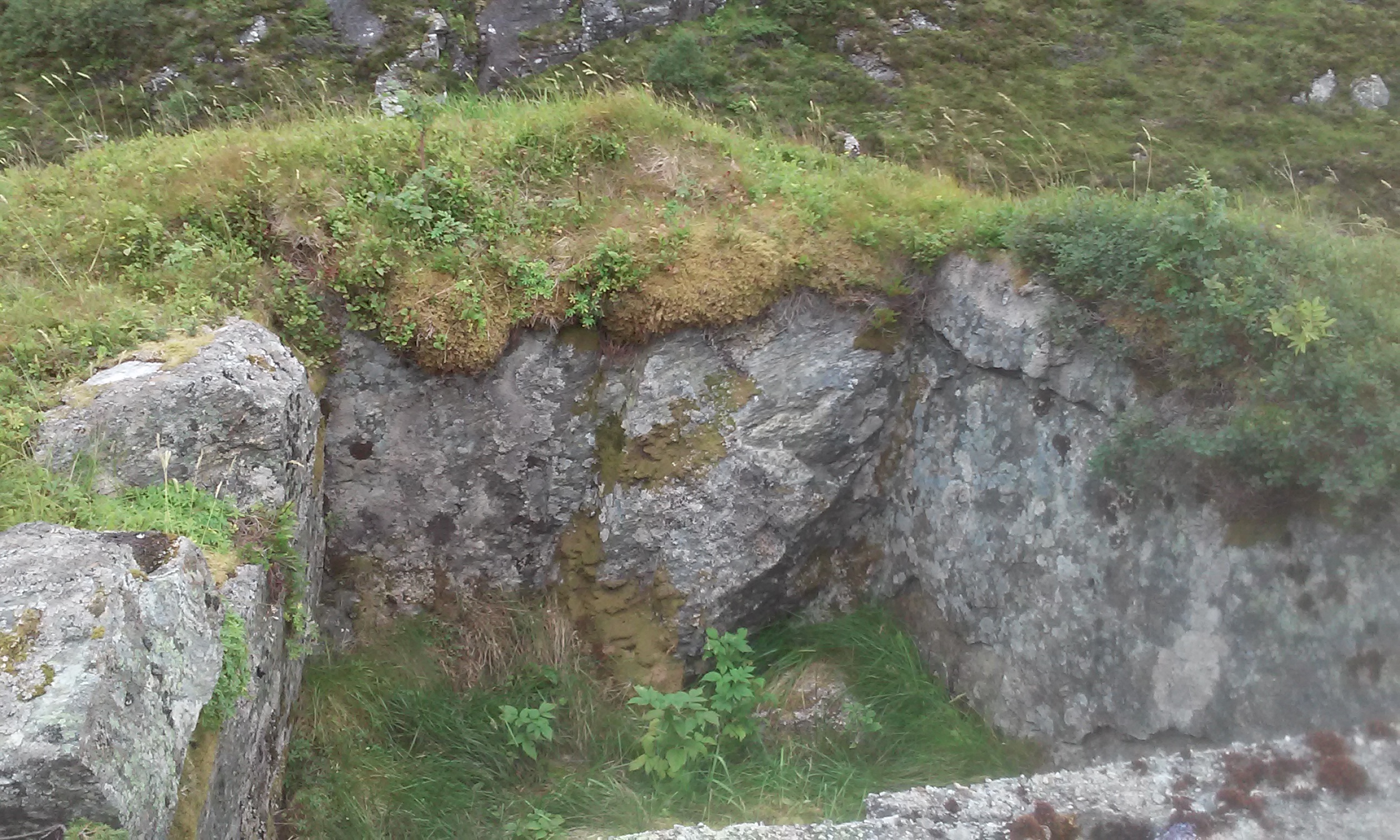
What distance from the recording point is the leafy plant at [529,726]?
18.5 ft

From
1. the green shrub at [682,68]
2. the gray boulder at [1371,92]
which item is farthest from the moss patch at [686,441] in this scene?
the gray boulder at [1371,92]

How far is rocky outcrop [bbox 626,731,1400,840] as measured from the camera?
11.5 ft

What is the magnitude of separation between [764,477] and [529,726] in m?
2.26

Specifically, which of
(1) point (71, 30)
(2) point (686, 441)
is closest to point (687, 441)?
(2) point (686, 441)

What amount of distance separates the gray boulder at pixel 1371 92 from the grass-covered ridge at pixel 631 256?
8.42 m

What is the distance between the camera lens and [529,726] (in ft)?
18.6

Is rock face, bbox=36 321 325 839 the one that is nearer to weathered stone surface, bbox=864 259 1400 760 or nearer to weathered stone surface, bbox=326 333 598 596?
weathered stone surface, bbox=326 333 598 596

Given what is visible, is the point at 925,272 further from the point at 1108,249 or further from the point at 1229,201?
the point at 1229,201

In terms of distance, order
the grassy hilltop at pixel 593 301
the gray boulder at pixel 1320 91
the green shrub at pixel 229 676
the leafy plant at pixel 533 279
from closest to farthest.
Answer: the green shrub at pixel 229 676, the grassy hilltop at pixel 593 301, the leafy plant at pixel 533 279, the gray boulder at pixel 1320 91

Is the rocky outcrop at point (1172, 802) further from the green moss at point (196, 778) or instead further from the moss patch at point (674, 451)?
the moss patch at point (674, 451)

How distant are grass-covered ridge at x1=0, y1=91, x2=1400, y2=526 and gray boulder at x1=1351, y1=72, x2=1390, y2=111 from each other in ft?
27.6

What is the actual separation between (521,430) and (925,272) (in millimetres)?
3152

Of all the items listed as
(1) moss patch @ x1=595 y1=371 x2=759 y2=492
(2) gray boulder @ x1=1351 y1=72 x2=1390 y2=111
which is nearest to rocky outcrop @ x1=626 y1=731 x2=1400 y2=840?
(1) moss patch @ x1=595 y1=371 x2=759 y2=492

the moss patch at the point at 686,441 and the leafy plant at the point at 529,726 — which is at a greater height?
the moss patch at the point at 686,441
